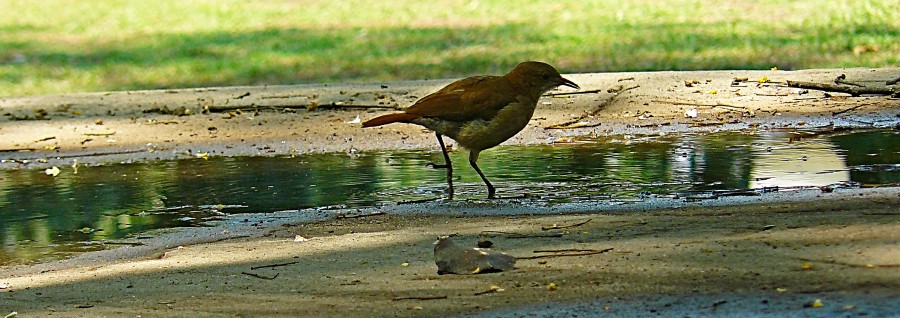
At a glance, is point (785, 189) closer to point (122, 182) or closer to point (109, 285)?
point (109, 285)

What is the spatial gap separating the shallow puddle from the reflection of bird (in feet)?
7.43

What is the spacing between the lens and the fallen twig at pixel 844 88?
11777 mm

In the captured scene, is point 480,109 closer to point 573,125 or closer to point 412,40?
point 573,125

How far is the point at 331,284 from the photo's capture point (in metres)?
5.83

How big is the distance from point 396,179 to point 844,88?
171 inches

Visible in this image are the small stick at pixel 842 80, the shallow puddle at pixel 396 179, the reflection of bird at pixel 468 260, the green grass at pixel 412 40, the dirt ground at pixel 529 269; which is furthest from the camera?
the green grass at pixel 412 40

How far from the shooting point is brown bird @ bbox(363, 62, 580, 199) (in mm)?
7840

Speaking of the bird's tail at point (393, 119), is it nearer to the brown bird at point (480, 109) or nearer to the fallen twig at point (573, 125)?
the brown bird at point (480, 109)

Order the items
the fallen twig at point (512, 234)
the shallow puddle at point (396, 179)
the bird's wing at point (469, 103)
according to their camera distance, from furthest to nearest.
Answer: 1. the shallow puddle at point (396, 179)
2. the bird's wing at point (469, 103)
3. the fallen twig at point (512, 234)

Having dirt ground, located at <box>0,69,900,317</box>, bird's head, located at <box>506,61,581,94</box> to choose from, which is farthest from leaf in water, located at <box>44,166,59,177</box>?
bird's head, located at <box>506,61,581,94</box>

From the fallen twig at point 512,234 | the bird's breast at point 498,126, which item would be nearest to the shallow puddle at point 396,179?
the bird's breast at point 498,126

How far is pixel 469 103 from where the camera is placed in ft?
25.7

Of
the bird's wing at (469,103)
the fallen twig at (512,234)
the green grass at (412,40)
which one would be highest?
the bird's wing at (469,103)

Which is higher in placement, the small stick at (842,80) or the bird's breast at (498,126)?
the bird's breast at (498,126)
